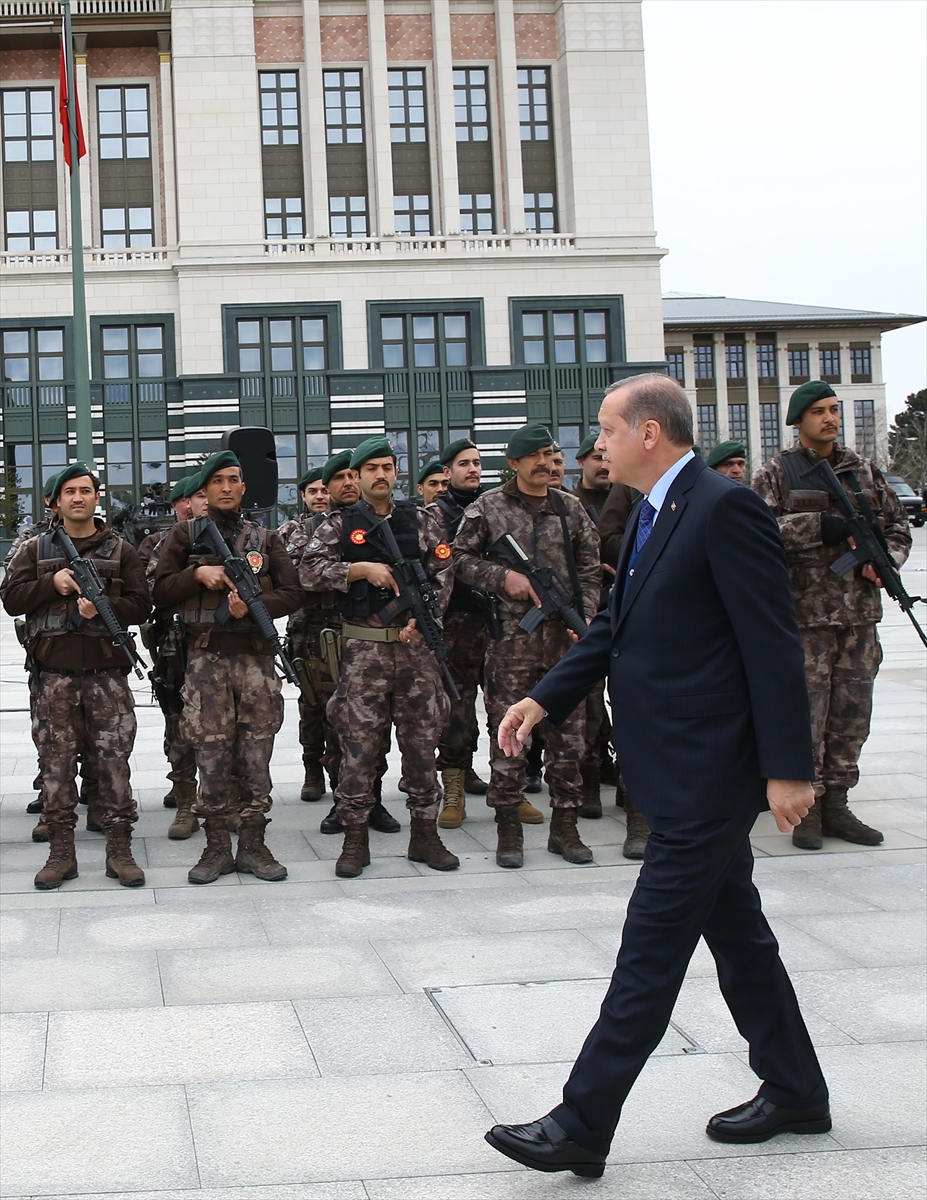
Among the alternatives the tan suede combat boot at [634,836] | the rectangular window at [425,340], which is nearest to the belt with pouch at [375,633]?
the tan suede combat boot at [634,836]

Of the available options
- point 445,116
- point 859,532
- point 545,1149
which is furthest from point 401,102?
point 545,1149

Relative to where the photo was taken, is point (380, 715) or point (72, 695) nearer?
point (72, 695)

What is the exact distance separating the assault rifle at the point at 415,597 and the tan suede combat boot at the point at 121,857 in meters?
1.70

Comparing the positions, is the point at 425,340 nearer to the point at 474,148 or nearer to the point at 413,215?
the point at 413,215

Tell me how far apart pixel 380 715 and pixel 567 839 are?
1.18 metres

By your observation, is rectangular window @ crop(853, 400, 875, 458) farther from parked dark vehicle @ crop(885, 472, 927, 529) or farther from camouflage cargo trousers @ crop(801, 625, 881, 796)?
camouflage cargo trousers @ crop(801, 625, 881, 796)

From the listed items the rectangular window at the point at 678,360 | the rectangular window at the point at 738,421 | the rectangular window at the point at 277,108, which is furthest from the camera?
the rectangular window at the point at 738,421

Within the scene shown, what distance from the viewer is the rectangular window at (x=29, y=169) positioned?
4572 centimetres

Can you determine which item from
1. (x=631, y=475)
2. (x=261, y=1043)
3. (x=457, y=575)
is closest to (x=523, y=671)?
(x=457, y=575)

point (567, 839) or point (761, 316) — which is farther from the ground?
point (761, 316)

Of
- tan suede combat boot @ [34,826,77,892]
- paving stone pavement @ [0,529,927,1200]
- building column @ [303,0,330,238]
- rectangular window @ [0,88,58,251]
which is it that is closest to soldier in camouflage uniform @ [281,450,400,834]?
paving stone pavement @ [0,529,927,1200]

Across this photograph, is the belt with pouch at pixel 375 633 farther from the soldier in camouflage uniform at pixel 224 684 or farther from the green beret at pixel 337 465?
the green beret at pixel 337 465

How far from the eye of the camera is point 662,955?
10.4ft

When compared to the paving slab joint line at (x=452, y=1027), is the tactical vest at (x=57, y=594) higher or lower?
higher
